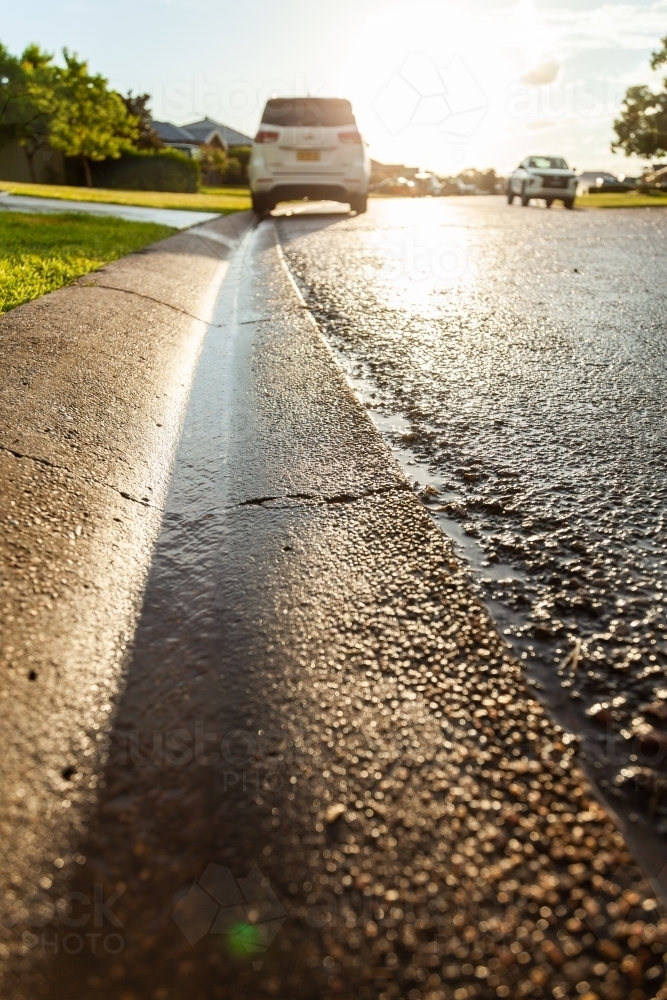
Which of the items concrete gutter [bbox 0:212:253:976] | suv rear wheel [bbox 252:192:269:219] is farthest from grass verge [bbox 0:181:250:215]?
concrete gutter [bbox 0:212:253:976]

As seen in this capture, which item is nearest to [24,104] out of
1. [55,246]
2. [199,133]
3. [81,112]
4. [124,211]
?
[81,112]

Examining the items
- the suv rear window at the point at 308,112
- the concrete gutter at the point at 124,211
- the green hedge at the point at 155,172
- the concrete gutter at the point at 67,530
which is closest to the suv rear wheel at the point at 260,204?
the concrete gutter at the point at 124,211

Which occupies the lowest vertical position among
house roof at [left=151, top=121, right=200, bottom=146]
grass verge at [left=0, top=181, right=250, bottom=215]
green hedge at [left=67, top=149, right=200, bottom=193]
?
grass verge at [left=0, top=181, right=250, bottom=215]

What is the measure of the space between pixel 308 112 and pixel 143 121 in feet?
148

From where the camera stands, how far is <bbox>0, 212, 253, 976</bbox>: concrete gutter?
1.08 meters

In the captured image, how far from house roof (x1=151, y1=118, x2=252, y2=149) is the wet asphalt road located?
213 ft

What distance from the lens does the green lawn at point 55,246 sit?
452cm

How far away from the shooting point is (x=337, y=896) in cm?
94

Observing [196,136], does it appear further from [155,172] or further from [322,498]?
[322,498]

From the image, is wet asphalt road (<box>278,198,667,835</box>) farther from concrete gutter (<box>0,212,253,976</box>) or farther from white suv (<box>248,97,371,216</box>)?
white suv (<box>248,97,371,216</box>)

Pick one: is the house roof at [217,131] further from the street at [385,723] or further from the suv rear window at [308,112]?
the street at [385,723]

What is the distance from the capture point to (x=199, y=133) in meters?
71.3

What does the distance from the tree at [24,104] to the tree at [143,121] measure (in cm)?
659

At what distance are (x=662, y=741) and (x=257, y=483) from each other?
4.23 ft
